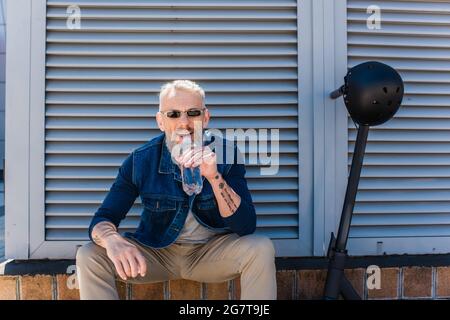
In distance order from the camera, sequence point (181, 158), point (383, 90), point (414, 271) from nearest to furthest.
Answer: point (181, 158)
point (383, 90)
point (414, 271)

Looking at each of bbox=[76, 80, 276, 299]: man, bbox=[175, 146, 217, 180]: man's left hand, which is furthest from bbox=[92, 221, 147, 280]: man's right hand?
bbox=[175, 146, 217, 180]: man's left hand

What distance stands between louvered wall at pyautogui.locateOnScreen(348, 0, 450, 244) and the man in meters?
0.89

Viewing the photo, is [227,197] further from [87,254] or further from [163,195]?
[87,254]

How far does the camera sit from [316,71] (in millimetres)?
2504

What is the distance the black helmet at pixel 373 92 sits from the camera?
1.95 m

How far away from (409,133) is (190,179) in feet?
4.30

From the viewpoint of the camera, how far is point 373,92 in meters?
1.95

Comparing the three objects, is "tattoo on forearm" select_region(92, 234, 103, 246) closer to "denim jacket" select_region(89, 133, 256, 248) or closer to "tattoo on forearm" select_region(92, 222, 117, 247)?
"tattoo on forearm" select_region(92, 222, 117, 247)

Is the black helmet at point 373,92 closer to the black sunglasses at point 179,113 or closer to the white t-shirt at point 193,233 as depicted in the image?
the black sunglasses at point 179,113

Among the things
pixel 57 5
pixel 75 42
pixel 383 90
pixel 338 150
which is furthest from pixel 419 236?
pixel 57 5

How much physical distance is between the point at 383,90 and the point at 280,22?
82 cm

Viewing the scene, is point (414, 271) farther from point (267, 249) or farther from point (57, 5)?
point (57, 5)
